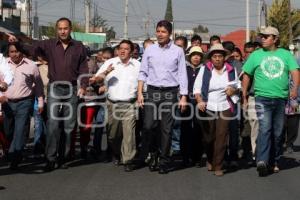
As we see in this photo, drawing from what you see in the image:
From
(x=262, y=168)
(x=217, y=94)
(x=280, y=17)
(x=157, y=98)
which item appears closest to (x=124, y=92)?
(x=157, y=98)

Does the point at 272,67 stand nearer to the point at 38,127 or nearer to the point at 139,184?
the point at 139,184

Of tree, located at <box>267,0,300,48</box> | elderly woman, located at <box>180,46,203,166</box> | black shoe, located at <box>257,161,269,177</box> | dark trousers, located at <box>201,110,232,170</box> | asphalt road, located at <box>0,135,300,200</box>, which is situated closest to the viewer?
asphalt road, located at <box>0,135,300,200</box>

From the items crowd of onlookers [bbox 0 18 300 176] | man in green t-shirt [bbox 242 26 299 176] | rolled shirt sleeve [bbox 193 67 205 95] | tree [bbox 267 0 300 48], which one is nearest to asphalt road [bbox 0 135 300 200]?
crowd of onlookers [bbox 0 18 300 176]

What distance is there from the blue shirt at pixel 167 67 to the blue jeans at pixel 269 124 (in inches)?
41.7

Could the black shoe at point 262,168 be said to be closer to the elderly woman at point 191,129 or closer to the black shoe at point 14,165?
the elderly woman at point 191,129

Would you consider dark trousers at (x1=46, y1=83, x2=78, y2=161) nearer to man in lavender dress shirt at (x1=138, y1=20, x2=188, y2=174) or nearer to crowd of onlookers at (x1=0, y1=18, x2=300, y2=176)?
crowd of onlookers at (x1=0, y1=18, x2=300, y2=176)

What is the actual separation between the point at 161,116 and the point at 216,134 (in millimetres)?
791

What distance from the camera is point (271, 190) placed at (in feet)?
24.2

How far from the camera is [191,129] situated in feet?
30.1

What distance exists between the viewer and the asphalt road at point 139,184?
702 cm

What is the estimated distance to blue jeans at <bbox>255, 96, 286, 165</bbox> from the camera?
27.2ft

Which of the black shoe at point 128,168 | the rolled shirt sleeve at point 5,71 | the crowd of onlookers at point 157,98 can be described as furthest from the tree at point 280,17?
the rolled shirt sleeve at point 5,71

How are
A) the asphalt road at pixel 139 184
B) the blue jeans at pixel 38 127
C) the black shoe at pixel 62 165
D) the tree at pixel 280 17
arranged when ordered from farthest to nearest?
the tree at pixel 280 17, the blue jeans at pixel 38 127, the black shoe at pixel 62 165, the asphalt road at pixel 139 184

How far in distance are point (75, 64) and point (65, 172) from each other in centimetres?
148
